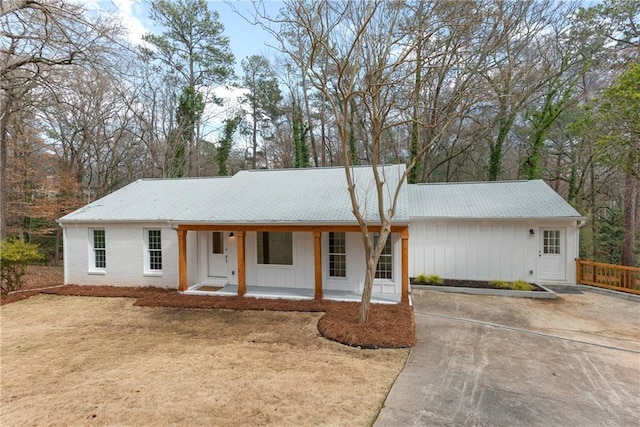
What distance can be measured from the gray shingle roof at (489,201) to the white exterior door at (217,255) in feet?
21.7

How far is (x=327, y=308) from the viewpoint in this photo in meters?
7.58

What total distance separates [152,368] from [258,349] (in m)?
1.67

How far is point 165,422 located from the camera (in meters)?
3.40

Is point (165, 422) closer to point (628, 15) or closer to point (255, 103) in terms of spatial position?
point (628, 15)

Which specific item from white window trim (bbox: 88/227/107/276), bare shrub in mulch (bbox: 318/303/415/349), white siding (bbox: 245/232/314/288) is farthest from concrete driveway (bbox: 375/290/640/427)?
white window trim (bbox: 88/227/107/276)

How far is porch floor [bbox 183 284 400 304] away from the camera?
8.25 metres

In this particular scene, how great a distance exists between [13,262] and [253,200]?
7.65 m

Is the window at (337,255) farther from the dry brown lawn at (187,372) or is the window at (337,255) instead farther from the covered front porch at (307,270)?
the dry brown lawn at (187,372)

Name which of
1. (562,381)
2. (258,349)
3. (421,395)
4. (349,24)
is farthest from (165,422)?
(349,24)

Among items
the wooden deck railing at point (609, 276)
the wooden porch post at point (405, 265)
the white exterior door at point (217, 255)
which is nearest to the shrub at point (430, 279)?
the wooden porch post at point (405, 265)

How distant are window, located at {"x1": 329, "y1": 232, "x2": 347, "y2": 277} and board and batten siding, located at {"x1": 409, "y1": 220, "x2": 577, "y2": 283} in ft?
11.2

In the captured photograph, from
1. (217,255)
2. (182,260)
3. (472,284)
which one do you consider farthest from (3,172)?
(472,284)

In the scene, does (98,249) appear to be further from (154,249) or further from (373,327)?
(373,327)

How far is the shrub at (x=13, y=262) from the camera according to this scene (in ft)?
31.3
